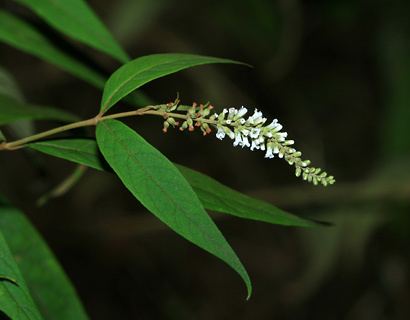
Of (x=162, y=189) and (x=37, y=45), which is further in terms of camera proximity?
(x=37, y=45)

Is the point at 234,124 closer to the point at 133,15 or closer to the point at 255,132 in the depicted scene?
the point at 255,132

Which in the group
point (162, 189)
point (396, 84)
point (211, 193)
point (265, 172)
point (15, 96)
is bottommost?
point (162, 189)

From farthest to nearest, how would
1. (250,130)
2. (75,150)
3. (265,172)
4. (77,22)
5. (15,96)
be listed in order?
(265,172), (15,96), (77,22), (75,150), (250,130)

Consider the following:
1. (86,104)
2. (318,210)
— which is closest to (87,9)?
(318,210)

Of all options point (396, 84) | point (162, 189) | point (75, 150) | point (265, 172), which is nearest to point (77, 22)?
point (75, 150)

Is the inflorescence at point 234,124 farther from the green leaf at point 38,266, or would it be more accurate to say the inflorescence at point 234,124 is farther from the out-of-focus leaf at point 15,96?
the out-of-focus leaf at point 15,96

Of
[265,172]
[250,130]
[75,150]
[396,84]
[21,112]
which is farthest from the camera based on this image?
[265,172]

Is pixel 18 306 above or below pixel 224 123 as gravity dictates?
below


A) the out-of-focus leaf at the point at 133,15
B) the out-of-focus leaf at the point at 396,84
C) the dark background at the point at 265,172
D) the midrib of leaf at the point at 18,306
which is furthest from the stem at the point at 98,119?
the out-of-focus leaf at the point at 396,84
